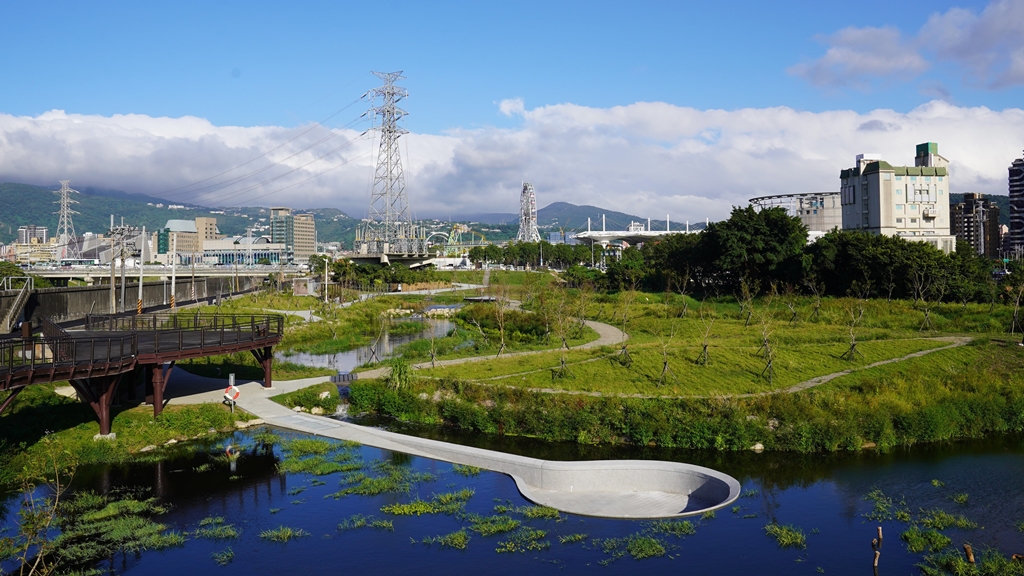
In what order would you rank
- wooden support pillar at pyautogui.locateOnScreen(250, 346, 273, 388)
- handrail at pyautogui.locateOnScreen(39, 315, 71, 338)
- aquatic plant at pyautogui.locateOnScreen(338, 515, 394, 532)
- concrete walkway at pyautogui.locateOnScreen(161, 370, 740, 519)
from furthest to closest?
wooden support pillar at pyautogui.locateOnScreen(250, 346, 273, 388) < handrail at pyautogui.locateOnScreen(39, 315, 71, 338) < concrete walkway at pyautogui.locateOnScreen(161, 370, 740, 519) < aquatic plant at pyautogui.locateOnScreen(338, 515, 394, 532)

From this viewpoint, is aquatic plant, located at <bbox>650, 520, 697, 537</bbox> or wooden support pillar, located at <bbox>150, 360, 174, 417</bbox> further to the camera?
wooden support pillar, located at <bbox>150, 360, 174, 417</bbox>

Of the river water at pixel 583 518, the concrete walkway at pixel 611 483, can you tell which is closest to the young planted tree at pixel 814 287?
the river water at pixel 583 518

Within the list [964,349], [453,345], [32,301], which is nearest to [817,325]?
[964,349]

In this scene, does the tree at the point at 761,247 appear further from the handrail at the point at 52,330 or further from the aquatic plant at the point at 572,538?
the handrail at the point at 52,330

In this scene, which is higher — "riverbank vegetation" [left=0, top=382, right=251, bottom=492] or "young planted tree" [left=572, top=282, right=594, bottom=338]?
"young planted tree" [left=572, top=282, right=594, bottom=338]

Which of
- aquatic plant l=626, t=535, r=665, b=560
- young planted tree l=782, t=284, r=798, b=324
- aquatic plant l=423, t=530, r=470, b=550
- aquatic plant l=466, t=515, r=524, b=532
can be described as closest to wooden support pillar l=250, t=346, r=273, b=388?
aquatic plant l=466, t=515, r=524, b=532

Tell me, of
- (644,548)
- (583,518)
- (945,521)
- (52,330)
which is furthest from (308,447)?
(945,521)

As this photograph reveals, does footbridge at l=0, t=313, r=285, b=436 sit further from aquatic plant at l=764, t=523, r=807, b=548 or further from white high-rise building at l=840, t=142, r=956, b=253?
white high-rise building at l=840, t=142, r=956, b=253
